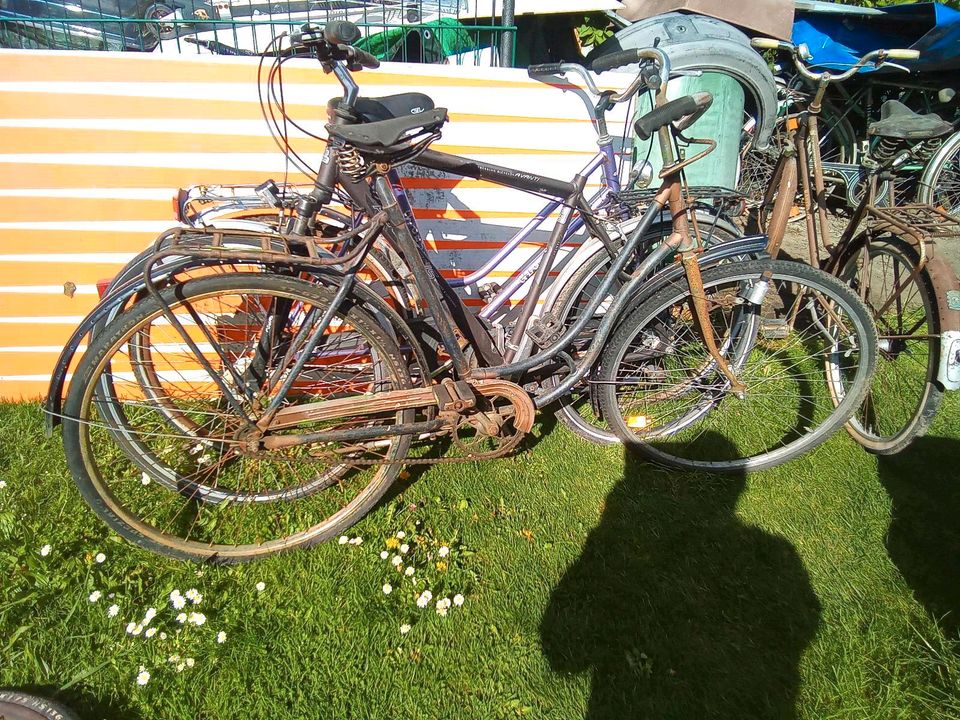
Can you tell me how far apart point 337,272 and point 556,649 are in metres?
1.70

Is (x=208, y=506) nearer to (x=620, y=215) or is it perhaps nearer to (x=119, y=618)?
(x=119, y=618)

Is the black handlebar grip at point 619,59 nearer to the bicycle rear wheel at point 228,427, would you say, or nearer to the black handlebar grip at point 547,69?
the black handlebar grip at point 547,69

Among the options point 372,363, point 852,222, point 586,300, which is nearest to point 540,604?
point 372,363

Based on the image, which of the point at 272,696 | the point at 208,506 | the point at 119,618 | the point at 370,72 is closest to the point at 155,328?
the point at 208,506

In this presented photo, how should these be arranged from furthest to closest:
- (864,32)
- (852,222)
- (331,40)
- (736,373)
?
(864,32)
(852,222)
(736,373)
(331,40)

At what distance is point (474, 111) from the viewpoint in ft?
10.1

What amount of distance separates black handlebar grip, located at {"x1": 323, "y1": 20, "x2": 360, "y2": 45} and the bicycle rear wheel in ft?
2.82

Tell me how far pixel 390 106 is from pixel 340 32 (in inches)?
12.7

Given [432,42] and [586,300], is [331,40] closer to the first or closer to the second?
[586,300]

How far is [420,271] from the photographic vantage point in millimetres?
2393

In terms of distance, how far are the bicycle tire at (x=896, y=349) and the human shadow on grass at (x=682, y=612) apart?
2.98 ft

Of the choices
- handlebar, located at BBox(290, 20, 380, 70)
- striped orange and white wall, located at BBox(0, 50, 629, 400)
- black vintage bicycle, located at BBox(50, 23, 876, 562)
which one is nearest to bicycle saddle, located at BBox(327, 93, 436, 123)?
black vintage bicycle, located at BBox(50, 23, 876, 562)

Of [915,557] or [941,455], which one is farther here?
[941,455]

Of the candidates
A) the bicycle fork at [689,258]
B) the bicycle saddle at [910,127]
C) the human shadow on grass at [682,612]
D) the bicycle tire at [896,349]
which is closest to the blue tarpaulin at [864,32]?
the bicycle saddle at [910,127]
